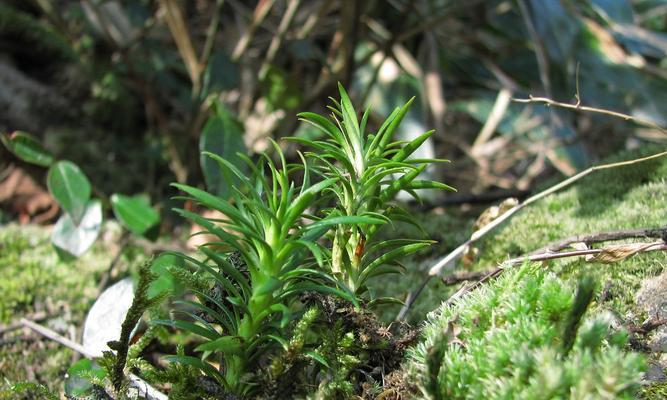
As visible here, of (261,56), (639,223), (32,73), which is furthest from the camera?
(261,56)

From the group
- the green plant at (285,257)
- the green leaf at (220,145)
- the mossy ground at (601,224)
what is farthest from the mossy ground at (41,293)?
the mossy ground at (601,224)

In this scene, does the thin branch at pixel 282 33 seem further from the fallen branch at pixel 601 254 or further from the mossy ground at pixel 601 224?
the fallen branch at pixel 601 254

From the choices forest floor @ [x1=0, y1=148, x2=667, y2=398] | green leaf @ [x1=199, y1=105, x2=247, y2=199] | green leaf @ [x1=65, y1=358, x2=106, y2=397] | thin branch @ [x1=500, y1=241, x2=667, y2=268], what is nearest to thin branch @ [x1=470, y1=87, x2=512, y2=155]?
forest floor @ [x1=0, y1=148, x2=667, y2=398]

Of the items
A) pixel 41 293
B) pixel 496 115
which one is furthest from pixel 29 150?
pixel 496 115

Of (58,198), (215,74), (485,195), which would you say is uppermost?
(215,74)

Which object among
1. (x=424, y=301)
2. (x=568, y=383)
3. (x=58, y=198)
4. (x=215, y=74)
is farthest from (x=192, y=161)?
(x=568, y=383)

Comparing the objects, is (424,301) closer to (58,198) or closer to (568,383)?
(568,383)
